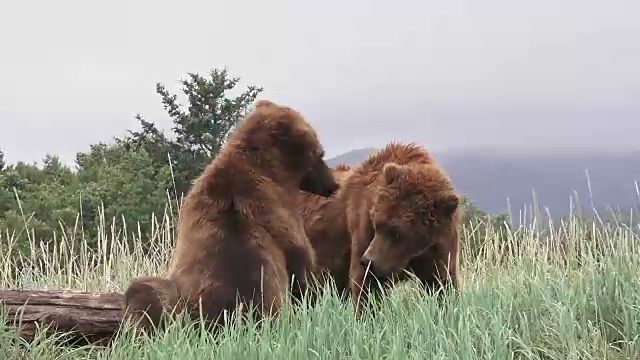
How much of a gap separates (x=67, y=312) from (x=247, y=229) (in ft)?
4.59

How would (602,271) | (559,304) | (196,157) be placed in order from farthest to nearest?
(196,157)
(602,271)
(559,304)

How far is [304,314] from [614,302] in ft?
5.47

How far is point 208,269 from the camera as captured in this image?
16.2 feet

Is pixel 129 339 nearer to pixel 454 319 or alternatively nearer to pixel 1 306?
pixel 1 306

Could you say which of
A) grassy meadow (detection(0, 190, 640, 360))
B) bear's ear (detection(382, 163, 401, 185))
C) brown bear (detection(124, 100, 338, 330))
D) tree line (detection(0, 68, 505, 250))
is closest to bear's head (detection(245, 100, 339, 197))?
brown bear (detection(124, 100, 338, 330))

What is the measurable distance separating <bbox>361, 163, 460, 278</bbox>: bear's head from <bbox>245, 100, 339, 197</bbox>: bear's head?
46 cm

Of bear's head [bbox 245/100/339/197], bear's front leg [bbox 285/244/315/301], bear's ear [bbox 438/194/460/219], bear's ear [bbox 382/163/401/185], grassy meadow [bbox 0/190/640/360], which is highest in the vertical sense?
bear's head [bbox 245/100/339/197]

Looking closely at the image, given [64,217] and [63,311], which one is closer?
[63,311]

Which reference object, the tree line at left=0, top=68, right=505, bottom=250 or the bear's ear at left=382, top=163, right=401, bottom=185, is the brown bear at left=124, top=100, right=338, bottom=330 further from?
the tree line at left=0, top=68, right=505, bottom=250

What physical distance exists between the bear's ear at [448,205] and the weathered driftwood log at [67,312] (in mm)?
2119

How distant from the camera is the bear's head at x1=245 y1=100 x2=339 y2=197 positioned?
211 inches

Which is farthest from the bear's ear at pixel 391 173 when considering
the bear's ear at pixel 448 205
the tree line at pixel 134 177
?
the tree line at pixel 134 177

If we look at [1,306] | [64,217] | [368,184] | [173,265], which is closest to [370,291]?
[368,184]

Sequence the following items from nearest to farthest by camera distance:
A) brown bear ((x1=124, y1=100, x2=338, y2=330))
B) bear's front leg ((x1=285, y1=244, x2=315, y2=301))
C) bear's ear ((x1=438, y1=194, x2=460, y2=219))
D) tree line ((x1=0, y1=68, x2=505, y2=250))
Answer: brown bear ((x1=124, y1=100, x2=338, y2=330)), bear's front leg ((x1=285, y1=244, x2=315, y2=301)), bear's ear ((x1=438, y1=194, x2=460, y2=219)), tree line ((x1=0, y1=68, x2=505, y2=250))
